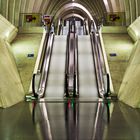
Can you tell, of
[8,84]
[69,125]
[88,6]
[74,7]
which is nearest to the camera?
[69,125]

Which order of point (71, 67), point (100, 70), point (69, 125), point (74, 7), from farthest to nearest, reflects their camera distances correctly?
point (74, 7)
point (71, 67)
point (100, 70)
point (69, 125)

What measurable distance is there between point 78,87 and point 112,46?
316 centimetres

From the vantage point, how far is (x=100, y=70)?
9.12 meters

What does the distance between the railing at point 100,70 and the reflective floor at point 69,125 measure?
2.27m

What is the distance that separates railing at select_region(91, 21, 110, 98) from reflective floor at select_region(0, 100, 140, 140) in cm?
227

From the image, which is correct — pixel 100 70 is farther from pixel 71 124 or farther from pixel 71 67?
pixel 71 124

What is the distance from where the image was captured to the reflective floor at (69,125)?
3545mm

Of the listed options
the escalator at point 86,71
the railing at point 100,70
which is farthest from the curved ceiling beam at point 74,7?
the railing at point 100,70

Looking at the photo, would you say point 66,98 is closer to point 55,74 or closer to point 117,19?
point 55,74

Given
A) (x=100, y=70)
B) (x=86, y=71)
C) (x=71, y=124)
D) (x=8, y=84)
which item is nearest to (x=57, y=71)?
(x=86, y=71)

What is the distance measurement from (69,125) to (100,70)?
5036mm

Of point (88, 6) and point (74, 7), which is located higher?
point (74, 7)

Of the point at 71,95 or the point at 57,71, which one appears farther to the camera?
the point at 57,71

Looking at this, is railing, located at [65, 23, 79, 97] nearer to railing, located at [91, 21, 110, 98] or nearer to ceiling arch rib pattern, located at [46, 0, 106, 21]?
railing, located at [91, 21, 110, 98]
